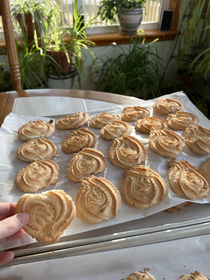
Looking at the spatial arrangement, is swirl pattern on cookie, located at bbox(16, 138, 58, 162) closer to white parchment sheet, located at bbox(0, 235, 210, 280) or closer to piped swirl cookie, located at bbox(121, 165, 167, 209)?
piped swirl cookie, located at bbox(121, 165, 167, 209)

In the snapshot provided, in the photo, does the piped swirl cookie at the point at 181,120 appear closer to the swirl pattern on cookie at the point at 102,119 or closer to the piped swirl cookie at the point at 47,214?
the swirl pattern on cookie at the point at 102,119

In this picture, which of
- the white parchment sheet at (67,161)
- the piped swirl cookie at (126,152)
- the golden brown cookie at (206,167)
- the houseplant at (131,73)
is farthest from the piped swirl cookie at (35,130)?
the houseplant at (131,73)

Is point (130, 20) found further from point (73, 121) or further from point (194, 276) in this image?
point (194, 276)

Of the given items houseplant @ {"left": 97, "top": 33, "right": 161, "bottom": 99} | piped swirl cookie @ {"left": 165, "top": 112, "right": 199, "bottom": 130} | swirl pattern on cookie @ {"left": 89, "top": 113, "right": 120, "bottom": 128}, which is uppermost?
piped swirl cookie @ {"left": 165, "top": 112, "right": 199, "bottom": 130}

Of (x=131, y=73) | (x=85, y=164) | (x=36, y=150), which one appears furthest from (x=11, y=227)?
(x=131, y=73)

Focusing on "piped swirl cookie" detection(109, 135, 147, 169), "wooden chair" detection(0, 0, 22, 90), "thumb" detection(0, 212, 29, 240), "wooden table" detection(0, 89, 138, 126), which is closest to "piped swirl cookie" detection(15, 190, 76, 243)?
"thumb" detection(0, 212, 29, 240)

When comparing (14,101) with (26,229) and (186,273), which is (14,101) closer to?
(26,229)

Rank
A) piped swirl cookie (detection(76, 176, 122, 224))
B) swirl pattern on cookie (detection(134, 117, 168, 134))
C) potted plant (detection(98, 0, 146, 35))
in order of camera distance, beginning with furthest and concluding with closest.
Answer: potted plant (detection(98, 0, 146, 35)), swirl pattern on cookie (detection(134, 117, 168, 134)), piped swirl cookie (detection(76, 176, 122, 224))
